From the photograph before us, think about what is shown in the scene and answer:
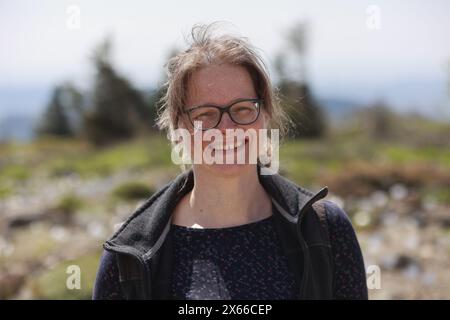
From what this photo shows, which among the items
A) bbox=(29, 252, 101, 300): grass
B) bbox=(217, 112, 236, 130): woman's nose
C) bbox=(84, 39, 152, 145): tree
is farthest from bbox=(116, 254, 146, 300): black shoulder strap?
bbox=(84, 39, 152, 145): tree

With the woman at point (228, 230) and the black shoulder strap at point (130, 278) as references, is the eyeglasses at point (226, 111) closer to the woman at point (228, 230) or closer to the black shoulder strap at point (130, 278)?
the woman at point (228, 230)

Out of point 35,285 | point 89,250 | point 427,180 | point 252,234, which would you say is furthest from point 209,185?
point 427,180

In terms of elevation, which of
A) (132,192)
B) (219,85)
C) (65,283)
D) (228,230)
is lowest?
(132,192)

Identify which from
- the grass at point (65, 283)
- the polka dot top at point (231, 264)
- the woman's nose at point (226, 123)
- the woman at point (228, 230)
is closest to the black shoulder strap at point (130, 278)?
the woman at point (228, 230)

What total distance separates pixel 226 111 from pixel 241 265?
495 mm

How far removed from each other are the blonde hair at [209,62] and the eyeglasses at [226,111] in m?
0.06

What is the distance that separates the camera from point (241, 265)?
1.93m

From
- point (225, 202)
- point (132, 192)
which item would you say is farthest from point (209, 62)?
point (132, 192)

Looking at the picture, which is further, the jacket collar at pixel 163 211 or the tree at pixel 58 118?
the tree at pixel 58 118

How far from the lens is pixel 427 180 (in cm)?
909

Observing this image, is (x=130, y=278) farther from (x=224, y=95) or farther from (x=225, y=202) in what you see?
(x=224, y=95)

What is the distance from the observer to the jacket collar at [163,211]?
1.90 m

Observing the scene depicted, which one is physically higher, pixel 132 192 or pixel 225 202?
pixel 225 202

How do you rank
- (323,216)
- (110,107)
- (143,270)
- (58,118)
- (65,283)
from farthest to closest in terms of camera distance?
(58,118)
(110,107)
(65,283)
(323,216)
(143,270)
